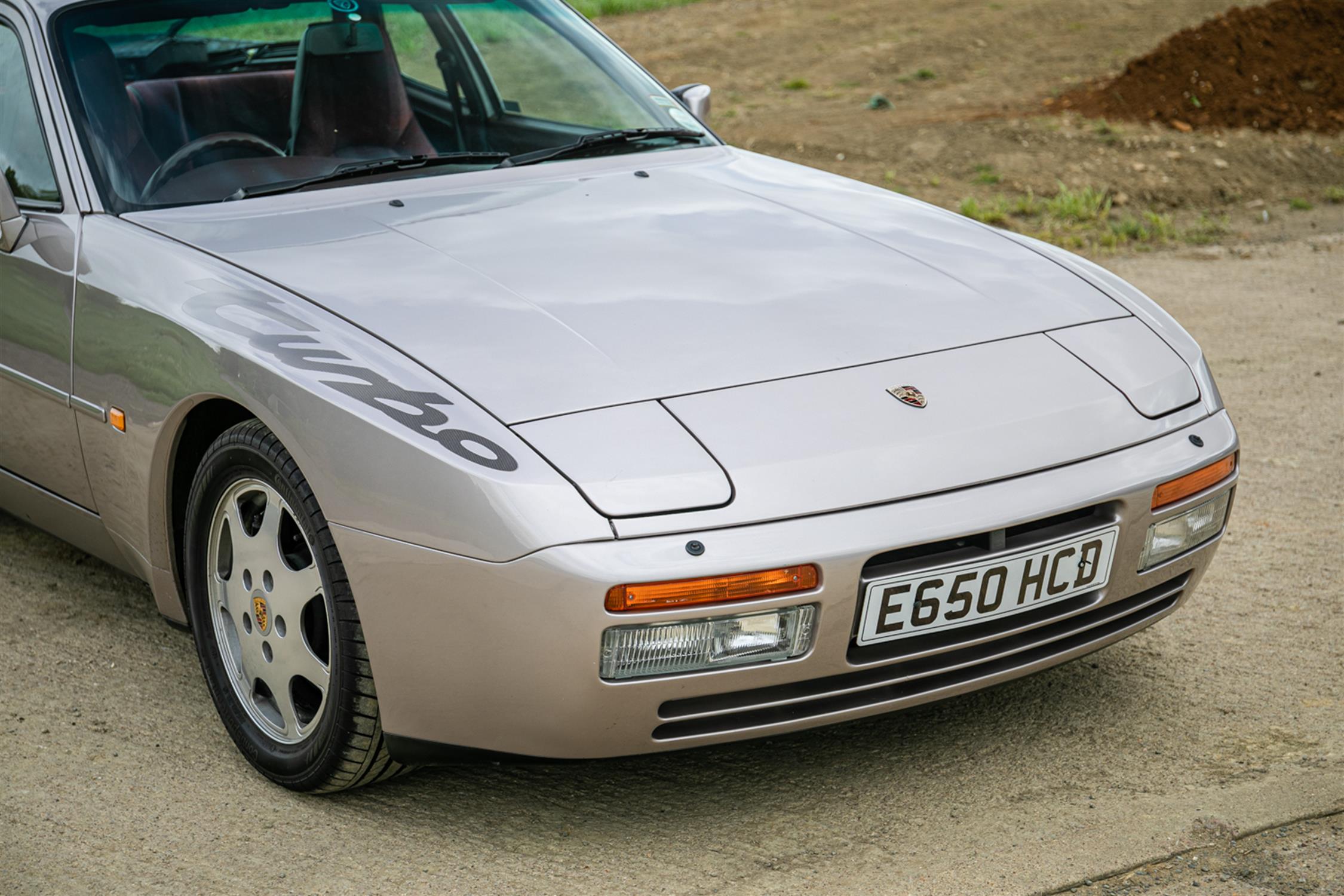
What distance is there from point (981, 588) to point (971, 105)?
33.7 ft

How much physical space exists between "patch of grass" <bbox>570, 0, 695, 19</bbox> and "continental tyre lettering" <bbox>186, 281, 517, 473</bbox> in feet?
53.6

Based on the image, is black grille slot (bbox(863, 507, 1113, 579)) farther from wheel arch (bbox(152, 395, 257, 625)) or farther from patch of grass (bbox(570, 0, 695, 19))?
patch of grass (bbox(570, 0, 695, 19))

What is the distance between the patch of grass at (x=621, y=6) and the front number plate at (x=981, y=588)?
54.9 ft

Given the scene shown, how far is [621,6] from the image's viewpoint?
18.6 metres

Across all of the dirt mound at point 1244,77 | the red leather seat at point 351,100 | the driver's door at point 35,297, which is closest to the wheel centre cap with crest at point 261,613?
the driver's door at point 35,297

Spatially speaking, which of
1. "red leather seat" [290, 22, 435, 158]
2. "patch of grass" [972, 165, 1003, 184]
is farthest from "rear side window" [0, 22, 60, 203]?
"patch of grass" [972, 165, 1003, 184]

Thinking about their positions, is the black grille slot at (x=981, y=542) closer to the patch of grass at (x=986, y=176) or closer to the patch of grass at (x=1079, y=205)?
the patch of grass at (x=1079, y=205)

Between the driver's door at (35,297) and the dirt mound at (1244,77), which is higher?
the driver's door at (35,297)

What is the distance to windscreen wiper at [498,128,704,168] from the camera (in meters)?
3.64

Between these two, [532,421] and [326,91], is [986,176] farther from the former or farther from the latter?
[532,421]

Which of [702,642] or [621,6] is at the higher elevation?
[702,642]

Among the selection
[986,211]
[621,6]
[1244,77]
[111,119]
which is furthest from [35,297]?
[621,6]

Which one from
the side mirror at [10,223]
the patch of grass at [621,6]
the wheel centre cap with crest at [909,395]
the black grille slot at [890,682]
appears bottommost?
the patch of grass at [621,6]

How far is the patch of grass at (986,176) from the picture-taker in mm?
9250
